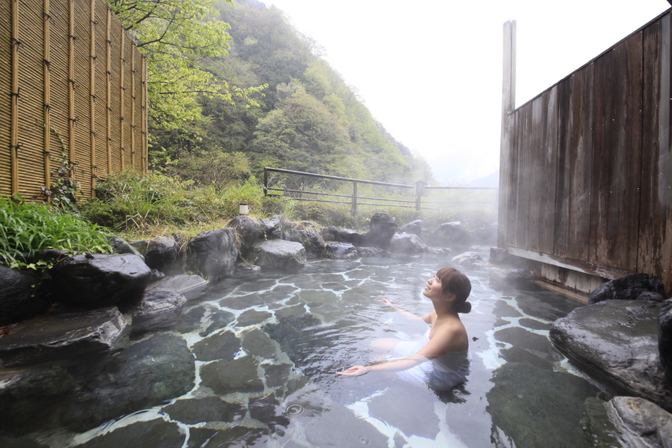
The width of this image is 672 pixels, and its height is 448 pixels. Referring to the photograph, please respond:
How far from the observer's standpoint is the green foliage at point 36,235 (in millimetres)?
2453

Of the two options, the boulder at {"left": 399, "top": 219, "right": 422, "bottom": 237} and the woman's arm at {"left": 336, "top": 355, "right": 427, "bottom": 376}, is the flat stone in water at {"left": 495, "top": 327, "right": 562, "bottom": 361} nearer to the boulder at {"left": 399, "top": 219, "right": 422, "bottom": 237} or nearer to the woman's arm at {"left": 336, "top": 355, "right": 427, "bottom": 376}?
the woman's arm at {"left": 336, "top": 355, "right": 427, "bottom": 376}

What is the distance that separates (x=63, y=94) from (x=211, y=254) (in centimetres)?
315

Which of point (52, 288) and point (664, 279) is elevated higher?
point (664, 279)

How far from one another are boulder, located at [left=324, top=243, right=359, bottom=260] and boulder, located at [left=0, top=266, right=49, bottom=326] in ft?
16.8

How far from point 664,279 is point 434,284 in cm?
204

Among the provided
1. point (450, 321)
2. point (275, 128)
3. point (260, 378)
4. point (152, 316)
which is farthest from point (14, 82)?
point (275, 128)

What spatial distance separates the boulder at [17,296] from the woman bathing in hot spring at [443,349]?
8.88 ft

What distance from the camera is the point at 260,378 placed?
83.0 inches

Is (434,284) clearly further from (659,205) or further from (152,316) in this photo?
(152,316)

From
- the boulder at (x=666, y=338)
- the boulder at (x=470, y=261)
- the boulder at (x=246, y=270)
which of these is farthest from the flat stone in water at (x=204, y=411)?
the boulder at (x=470, y=261)

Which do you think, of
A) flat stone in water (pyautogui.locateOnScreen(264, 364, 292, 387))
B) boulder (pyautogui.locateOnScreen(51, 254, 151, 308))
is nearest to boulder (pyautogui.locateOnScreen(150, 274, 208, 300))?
boulder (pyautogui.locateOnScreen(51, 254, 151, 308))

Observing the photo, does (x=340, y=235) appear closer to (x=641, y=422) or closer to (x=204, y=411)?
(x=204, y=411)

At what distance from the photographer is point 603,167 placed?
3.04 m

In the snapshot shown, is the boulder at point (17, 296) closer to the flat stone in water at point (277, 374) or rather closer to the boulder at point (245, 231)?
the flat stone in water at point (277, 374)
